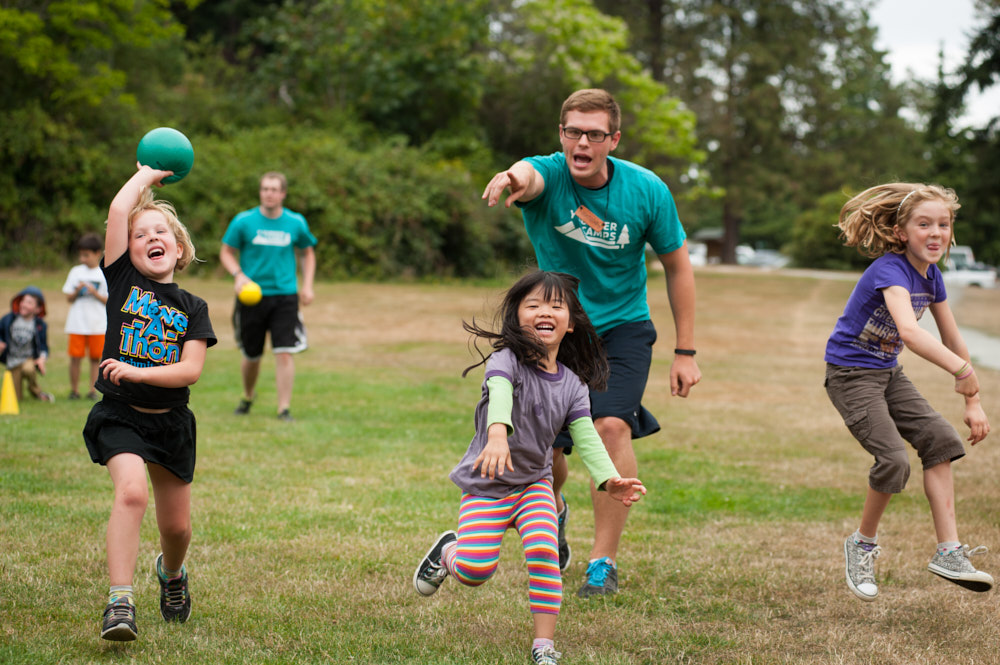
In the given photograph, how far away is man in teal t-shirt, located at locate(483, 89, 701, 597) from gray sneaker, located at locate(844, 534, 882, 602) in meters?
1.11

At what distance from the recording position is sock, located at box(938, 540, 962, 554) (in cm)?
445

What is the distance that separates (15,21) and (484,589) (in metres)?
26.5

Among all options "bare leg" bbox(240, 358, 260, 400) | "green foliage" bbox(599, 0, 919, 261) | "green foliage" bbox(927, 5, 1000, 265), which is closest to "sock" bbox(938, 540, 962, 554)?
"bare leg" bbox(240, 358, 260, 400)

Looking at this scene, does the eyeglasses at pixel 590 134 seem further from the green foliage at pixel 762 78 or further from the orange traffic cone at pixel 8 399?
the green foliage at pixel 762 78

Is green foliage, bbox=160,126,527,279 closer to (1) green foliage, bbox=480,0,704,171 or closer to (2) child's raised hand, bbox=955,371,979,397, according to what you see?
(1) green foliage, bbox=480,0,704,171

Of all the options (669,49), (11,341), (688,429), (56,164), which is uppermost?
(669,49)

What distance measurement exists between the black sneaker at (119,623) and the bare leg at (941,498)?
353cm

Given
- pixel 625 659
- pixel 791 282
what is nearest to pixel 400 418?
pixel 625 659

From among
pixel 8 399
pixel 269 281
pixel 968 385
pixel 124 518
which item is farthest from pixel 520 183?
pixel 8 399

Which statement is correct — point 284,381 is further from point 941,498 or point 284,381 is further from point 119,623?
point 941,498

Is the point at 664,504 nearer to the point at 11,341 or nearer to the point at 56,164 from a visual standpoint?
the point at 11,341

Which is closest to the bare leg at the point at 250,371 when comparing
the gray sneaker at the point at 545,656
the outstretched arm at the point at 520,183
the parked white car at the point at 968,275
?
the outstretched arm at the point at 520,183

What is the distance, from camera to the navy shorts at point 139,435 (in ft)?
12.3

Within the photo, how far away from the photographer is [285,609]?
4.38 metres
